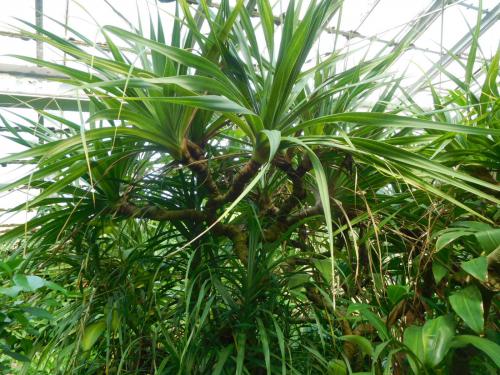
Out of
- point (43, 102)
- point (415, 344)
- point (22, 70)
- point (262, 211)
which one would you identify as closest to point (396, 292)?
point (415, 344)

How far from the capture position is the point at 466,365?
0.66 m

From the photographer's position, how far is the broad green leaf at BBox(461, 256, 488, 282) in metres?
0.57

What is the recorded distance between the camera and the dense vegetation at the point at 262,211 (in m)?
0.66

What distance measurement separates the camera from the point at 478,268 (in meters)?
0.58

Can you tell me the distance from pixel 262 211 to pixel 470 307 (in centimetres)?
47

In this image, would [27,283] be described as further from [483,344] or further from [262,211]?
[483,344]

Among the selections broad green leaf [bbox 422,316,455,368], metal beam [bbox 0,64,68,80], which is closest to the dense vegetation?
broad green leaf [bbox 422,316,455,368]

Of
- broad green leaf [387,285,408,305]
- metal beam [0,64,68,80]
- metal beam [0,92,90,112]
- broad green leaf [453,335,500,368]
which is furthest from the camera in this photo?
metal beam [0,64,68,80]

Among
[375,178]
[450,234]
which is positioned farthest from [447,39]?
[450,234]

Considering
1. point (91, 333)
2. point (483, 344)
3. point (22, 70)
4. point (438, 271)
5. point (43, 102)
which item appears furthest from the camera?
point (22, 70)

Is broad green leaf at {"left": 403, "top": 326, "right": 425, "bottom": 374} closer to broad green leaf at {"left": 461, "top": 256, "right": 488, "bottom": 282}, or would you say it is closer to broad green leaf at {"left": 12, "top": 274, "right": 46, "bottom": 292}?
broad green leaf at {"left": 461, "top": 256, "right": 488, "bottom": 282}

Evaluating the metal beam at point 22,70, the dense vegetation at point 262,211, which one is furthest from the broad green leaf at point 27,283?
the metal beam at point 22,70

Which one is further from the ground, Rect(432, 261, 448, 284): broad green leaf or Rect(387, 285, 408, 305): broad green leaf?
Rect(432, 261, 448, 284): broad green leaf

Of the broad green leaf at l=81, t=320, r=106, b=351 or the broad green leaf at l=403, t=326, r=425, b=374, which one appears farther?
the broad green leaf at l=81, t=320, r=106, b=351
